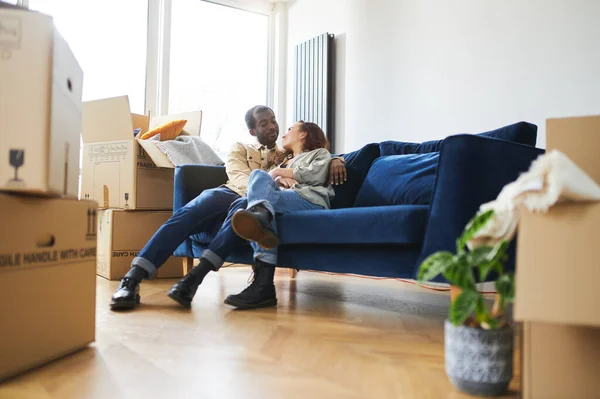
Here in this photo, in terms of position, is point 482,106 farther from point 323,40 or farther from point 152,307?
point 152,307

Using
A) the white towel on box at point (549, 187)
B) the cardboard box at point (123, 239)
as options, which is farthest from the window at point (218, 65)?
the white towel on box at point (549, 187)

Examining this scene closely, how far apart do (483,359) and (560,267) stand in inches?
10.7

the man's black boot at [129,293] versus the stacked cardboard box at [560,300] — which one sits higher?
the stacked cardboard box at [560,300]

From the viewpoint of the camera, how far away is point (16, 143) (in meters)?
1.12

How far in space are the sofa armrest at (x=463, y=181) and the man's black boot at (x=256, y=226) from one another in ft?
1.93

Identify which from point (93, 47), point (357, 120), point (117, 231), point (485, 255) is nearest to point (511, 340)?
point (485, 255)

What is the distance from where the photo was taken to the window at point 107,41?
375 centimetres

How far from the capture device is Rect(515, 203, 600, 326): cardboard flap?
0.83 m

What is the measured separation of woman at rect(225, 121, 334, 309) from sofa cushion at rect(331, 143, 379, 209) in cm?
8

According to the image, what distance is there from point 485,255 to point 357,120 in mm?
2904

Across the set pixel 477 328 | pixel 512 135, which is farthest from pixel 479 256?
pixel 512 135

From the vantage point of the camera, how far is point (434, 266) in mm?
1034

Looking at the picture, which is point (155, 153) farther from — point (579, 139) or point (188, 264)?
point (579, 139)

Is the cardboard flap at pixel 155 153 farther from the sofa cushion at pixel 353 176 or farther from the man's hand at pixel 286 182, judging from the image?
the sofa cushion at pixel 353 176
